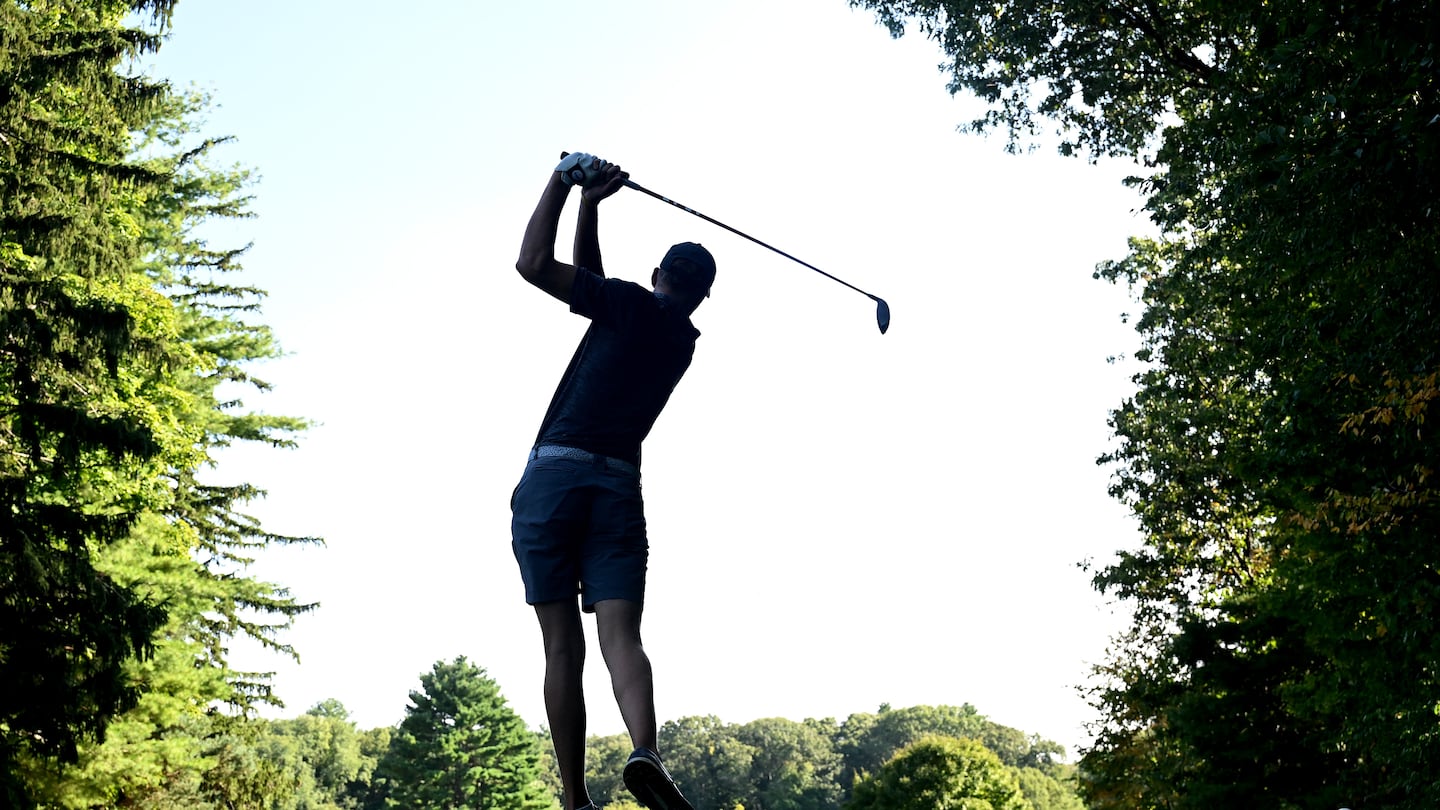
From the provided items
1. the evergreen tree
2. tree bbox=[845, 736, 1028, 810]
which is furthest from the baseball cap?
tree bbox=[845, 736, 1028, 810]

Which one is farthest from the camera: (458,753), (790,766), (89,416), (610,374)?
(790,766)

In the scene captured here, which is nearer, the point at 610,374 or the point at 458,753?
the point at 610,374

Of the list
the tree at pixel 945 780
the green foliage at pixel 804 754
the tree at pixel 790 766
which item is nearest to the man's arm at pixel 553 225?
the tree at pixel 945 780

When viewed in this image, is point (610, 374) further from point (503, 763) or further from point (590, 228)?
point (503, 763)

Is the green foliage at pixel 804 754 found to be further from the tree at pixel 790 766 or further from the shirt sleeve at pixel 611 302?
the shirt sleeve at pixel 611 302

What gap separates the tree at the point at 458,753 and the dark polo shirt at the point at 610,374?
6906 cm

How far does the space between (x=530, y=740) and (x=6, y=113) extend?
66.8 meters

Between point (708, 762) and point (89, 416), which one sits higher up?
point (708, 762)

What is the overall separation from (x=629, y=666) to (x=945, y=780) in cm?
6378

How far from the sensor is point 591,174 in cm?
386

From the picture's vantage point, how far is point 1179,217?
721 inches

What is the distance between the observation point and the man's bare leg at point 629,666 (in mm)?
3566

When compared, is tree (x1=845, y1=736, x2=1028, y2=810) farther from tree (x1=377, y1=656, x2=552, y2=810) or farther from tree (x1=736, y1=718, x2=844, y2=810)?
tree (x1=736, y1=718, x2=844, y2=810)

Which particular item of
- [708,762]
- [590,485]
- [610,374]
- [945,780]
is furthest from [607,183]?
[708,762]
